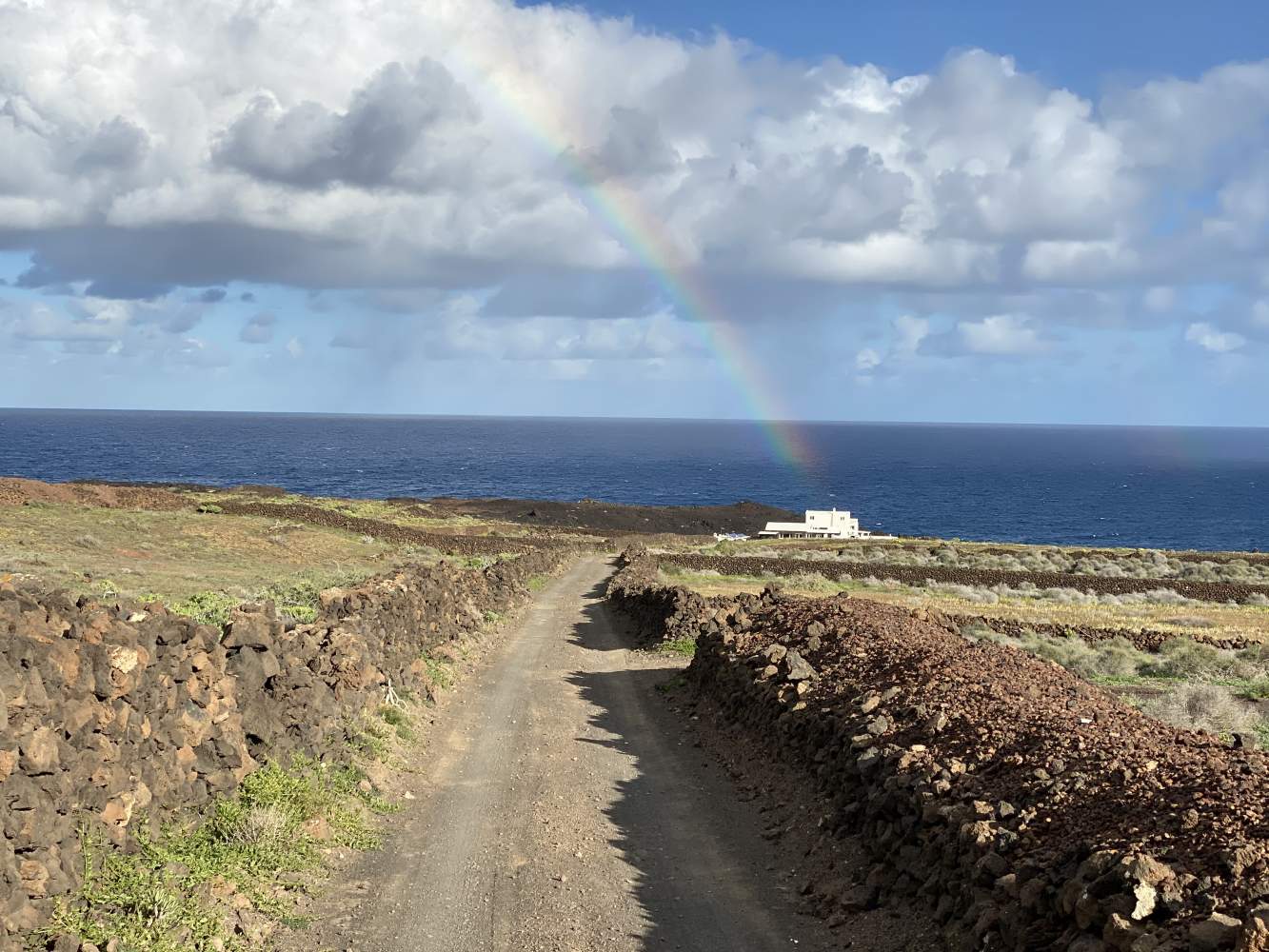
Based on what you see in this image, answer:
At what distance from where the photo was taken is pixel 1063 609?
44812 mm

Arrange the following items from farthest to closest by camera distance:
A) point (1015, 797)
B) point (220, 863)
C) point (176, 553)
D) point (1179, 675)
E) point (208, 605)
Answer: point (176, 553), point (1179, 675), point (208, 605), point (220, 863), point (1015, 797)

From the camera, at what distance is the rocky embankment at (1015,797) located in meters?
7.96

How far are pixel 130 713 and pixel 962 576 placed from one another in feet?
180

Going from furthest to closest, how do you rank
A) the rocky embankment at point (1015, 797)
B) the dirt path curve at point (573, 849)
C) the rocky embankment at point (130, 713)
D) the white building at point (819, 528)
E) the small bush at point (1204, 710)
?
the white building at point (819, 528)
the small bush at point (1204, 710)
the dirt path curve at point (573, 849)
the rocky embankment at point (130, 713)
the rocky embankment at point (1015, 797)

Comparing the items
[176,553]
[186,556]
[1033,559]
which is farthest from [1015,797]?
[1033,559]

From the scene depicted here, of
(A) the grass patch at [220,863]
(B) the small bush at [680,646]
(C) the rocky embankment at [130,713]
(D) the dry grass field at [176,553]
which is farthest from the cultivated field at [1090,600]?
(D) the dry grass field at [176,553]

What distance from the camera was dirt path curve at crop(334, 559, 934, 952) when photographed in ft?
36.4

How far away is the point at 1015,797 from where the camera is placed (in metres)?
10.9

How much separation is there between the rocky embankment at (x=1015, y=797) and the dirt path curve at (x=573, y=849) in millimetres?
1067

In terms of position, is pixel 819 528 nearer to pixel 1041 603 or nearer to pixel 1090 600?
pixel 1090 600

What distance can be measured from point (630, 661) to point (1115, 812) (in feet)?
62.7

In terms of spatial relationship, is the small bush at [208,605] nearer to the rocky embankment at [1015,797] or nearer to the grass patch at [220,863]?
the grass patch at [220,863]

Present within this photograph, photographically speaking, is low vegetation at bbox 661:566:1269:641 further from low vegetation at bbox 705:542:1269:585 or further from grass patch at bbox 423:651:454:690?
grass patch at bbox 423:651:454:690

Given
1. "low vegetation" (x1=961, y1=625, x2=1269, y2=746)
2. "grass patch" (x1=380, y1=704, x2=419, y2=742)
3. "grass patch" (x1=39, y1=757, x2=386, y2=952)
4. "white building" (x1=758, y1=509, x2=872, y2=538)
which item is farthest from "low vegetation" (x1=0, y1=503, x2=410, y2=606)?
"white building" (x1=758, y1=509, x2=872, y2=538)
